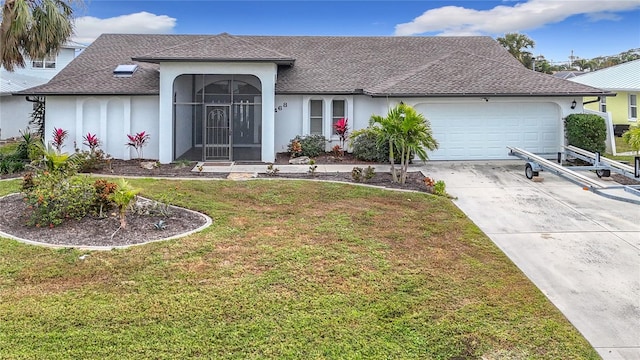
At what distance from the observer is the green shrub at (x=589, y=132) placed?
15.2 metres

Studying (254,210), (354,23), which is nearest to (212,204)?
(254,210)

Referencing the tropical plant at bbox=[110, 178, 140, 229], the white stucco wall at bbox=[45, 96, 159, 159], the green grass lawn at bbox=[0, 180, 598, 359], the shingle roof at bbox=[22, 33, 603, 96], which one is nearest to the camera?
the green grass lawn at bbox=[0, 180, 598, 359]

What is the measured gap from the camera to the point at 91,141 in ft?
52.9

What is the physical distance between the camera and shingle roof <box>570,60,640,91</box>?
27109 mm

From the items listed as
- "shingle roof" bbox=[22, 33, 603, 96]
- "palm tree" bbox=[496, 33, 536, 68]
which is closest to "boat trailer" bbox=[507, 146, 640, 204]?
"shingle roof" bbox=[22, 33, 603, 96]

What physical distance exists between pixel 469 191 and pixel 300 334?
8.52m

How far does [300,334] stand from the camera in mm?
4656

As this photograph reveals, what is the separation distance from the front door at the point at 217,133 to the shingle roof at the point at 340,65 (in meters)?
2.19

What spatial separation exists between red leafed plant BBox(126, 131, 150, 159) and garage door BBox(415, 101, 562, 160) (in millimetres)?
10169

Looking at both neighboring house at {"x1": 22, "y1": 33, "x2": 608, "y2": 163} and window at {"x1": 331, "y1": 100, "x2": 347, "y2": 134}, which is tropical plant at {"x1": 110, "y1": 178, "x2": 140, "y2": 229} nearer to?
neighboring house at {"x1": 22, "y1": 33, "x2": 608, "y2": 163}

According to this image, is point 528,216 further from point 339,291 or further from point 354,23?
point 354,23

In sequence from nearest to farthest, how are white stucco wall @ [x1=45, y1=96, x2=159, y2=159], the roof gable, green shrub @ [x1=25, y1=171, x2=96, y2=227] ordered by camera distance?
green shrub @ [x1=25, y1=171, x2=96, y2=227]
the roof gable
white stucco wall @ [x1=45, y1=96, x2=159, y2=159]

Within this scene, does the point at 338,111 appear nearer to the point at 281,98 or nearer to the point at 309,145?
the point at 309,145

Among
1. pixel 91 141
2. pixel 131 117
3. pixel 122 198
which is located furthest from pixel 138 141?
pixel 122 198
